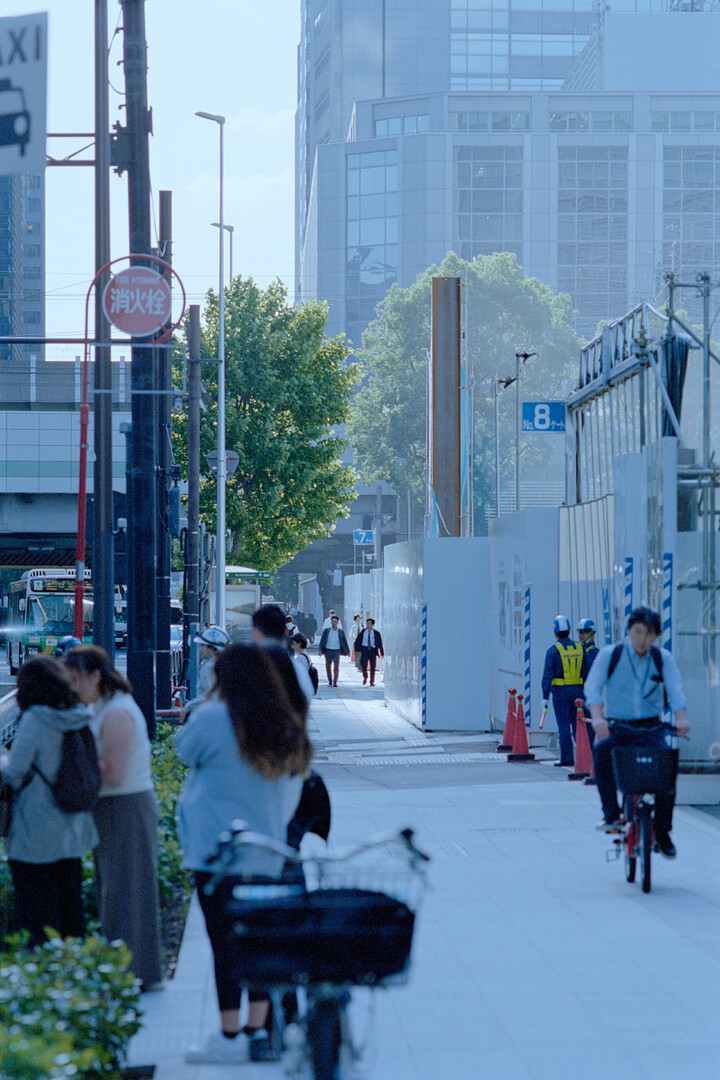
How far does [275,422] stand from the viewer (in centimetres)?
4553

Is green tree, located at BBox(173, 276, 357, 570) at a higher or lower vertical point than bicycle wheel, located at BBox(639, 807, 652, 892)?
higher

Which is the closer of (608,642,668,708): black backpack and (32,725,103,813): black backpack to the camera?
(32,725,103,813): black backpack

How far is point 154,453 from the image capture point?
11.3 m

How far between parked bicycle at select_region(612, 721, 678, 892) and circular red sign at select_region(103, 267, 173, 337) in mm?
4439

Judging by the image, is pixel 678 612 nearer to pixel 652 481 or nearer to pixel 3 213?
pixel 652 481

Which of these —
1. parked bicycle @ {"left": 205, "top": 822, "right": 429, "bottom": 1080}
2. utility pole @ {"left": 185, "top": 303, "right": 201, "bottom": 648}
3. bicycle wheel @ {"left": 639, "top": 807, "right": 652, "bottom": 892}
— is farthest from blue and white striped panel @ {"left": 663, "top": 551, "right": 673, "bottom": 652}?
utility pole @ {"left": 185, "top": 303, "right": 201, "bottom": 648}

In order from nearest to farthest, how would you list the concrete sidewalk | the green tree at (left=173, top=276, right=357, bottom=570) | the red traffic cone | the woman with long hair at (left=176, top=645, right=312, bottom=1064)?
the woman with long hair at (left=176, top=645, right=312, bottom=1064) < the concrete sidewalk < the red traffic cone < the green tree at (left=173, top=276, right=357, bottom=570)

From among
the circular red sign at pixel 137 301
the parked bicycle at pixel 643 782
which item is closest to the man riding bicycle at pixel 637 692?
the parked bicycle at pixel 643 782

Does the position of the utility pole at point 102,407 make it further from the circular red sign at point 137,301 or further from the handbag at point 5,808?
the handbag at point 5,808

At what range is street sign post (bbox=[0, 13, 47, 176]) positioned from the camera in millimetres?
8289

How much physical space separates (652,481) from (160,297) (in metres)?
5.11

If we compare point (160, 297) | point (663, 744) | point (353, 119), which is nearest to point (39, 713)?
point (663, 744)

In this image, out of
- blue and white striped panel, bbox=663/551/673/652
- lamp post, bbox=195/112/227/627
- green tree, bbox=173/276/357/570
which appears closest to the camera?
blue and white striped panel, bbox=663/551/673/652

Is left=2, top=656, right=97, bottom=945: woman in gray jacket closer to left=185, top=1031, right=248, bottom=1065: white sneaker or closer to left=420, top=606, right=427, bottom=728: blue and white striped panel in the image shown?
left=185, top=1031, right=248, bottom=1065: white sneaker
